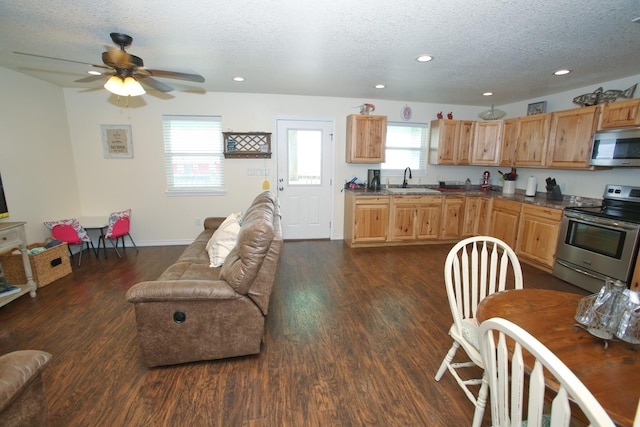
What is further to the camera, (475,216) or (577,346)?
(475,216)

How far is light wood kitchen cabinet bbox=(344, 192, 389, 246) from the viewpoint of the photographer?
4.59 metres

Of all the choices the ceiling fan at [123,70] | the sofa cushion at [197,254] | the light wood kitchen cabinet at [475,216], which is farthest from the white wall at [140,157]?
the ceiling fan at [123,70]

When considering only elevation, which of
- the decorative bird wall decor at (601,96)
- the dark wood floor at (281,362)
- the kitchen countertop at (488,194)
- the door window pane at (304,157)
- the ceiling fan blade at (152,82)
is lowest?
the dark wood floor at (281,362)

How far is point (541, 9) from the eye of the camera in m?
1.89

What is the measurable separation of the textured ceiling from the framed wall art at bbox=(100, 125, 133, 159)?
2.52 feet

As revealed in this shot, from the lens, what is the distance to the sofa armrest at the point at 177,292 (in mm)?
1839

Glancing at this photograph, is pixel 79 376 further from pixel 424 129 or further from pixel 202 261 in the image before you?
pixel 424 129

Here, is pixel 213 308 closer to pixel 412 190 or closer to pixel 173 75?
pixel 173 75

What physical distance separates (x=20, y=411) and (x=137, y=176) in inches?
156

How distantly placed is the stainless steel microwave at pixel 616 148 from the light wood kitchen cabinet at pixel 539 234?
719mm

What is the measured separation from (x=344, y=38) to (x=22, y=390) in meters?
2.85

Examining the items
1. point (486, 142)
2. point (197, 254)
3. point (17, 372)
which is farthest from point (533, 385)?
point (486, 142)

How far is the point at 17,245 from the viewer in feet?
9.27

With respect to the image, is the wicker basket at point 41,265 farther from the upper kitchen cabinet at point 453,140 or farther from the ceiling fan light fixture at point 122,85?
the upper kitchen cabinet at point 453,140
